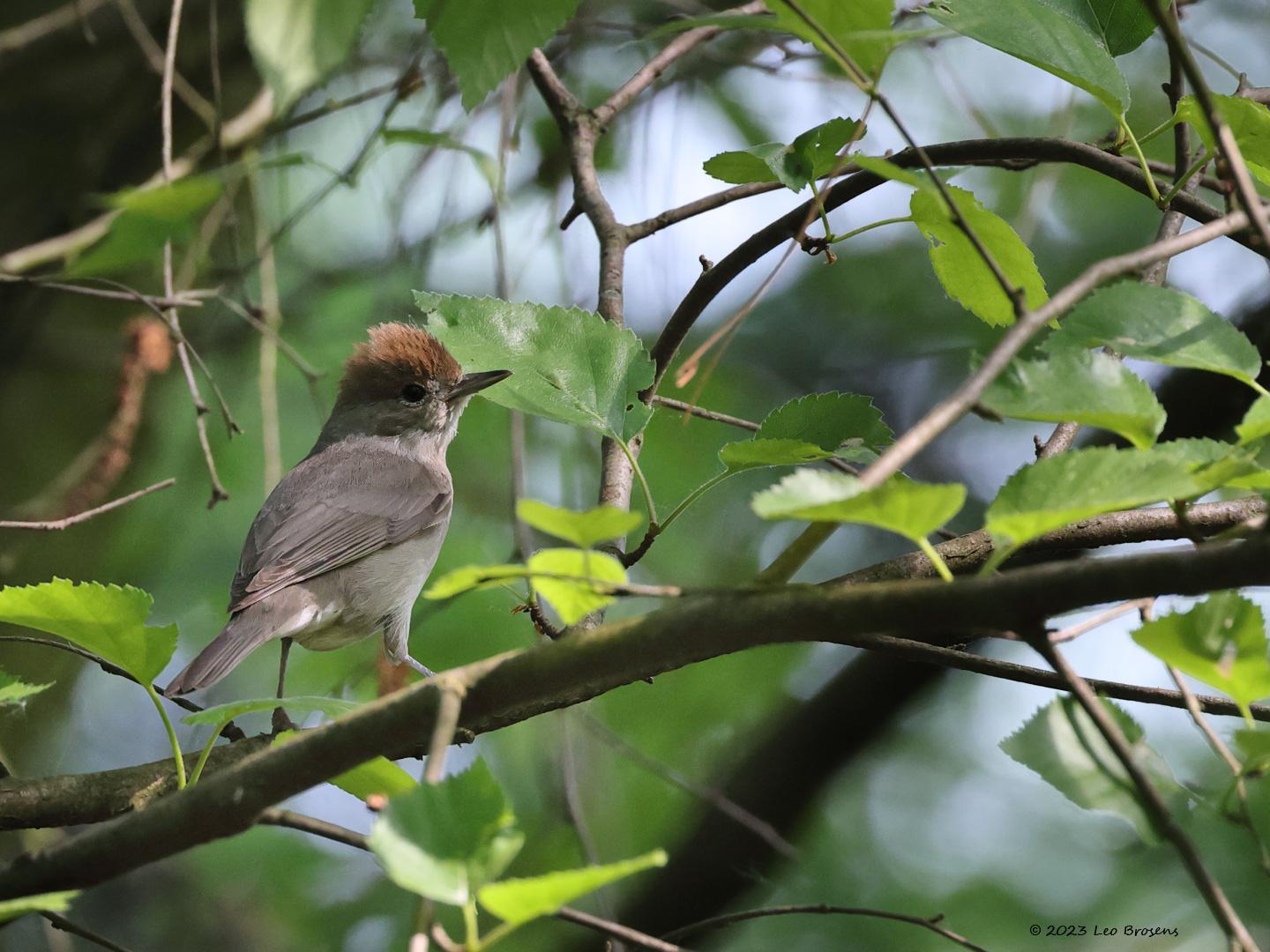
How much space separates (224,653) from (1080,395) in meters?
2.71

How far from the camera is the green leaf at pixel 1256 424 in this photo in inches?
50.4

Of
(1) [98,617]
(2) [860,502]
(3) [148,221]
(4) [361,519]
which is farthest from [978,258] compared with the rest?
(4) [361,519]

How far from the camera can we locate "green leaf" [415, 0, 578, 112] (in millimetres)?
→ 1960

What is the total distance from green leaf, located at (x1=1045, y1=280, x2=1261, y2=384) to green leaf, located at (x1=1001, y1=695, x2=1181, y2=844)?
44 centimetres

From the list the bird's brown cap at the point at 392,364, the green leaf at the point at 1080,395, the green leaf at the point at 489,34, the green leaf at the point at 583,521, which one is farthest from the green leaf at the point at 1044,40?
the bird's brown cap at the point at 392,364

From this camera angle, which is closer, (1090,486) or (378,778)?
(1090,486)

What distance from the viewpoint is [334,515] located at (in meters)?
4.28

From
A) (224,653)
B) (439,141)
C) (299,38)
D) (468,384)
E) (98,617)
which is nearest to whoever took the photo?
(98,617)

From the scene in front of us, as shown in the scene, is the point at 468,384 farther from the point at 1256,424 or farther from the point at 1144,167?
the point at 1256,424

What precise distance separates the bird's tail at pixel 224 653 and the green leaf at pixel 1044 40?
7.39 feet

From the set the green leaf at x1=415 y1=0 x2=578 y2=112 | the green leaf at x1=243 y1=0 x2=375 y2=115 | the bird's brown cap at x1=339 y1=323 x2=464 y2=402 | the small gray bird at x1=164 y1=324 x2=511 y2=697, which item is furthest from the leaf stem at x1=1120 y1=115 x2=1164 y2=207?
the bird's brown cap at x1=339 y1=323 x2=464 y2=402

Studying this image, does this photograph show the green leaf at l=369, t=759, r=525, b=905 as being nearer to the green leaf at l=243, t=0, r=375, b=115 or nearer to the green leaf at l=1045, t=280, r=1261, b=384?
the green leaf at l=1045, t=280, r=1261, b=384

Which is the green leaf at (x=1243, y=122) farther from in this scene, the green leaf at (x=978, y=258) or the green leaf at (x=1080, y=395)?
the green leaf at (x=1080, y=395)

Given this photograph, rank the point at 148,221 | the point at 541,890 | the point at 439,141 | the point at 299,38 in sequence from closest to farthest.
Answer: the point at 541,890
the point at 299,38
the point at 148,221
the point at 439,141
